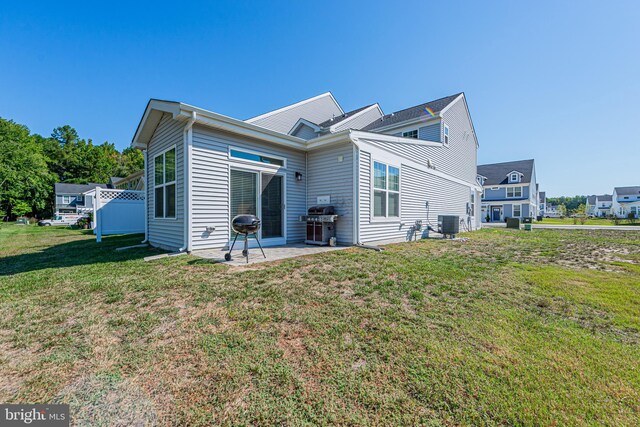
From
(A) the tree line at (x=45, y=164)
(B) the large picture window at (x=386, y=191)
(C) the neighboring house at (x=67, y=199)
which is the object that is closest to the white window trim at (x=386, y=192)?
(B) the large picture window at (x=386, y=191)

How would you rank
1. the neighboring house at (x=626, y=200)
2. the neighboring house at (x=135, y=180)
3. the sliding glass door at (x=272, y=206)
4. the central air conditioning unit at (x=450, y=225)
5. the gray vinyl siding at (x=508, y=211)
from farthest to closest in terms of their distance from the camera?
the neighboring house at (x=626, y=200)
the gray vinyl siding at (x=508, y=211)
the neighboring house at (x=135, y=180)
the central air conditioning unit at (x=450, y=225)
the sliding glass door at (x=272, y=206)

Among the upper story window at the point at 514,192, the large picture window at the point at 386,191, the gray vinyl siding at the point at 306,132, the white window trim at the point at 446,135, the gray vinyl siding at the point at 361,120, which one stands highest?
the gray vinyl siding at the point at 361,120

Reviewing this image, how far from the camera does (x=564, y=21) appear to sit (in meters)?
7.18

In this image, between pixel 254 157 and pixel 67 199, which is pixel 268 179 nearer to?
pixel 254 157

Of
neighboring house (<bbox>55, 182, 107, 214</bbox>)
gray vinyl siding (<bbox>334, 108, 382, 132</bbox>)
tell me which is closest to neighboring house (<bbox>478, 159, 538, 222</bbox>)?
gray vinyl siding (<bbox>334, 108, 382, 132</bbox>)

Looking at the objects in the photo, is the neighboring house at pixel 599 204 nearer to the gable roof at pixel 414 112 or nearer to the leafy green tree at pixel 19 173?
the gable roof at pixel 414 112

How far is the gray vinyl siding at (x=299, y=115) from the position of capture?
13829 millimetres

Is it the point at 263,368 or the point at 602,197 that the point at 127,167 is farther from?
the point at 602,197

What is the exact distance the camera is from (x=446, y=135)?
39.9 ft

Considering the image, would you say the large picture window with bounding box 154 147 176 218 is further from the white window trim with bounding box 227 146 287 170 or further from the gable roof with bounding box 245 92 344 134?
the gable roof with bounding box 245 92 344 134

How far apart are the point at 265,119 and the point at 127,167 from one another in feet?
→ 122

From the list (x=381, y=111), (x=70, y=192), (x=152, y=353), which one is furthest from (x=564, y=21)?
(x=70, y=192)

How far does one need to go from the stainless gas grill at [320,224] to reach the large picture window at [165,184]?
11.3ft

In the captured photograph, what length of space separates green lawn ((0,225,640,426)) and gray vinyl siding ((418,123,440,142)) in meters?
9.13
